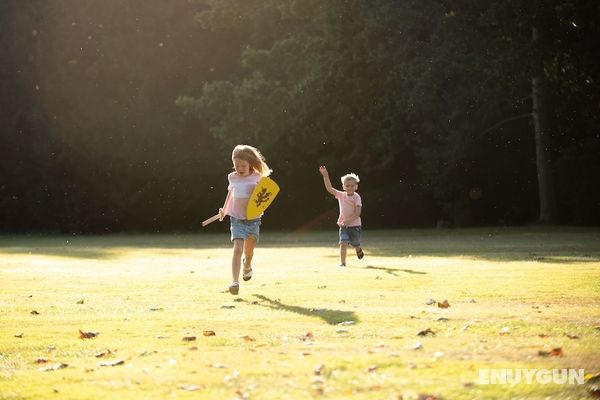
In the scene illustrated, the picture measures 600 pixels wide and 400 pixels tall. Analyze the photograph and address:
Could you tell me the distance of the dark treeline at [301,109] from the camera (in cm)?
3584

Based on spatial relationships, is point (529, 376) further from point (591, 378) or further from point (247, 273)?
point (247, 273)

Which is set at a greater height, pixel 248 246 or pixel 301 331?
pixel 248 246

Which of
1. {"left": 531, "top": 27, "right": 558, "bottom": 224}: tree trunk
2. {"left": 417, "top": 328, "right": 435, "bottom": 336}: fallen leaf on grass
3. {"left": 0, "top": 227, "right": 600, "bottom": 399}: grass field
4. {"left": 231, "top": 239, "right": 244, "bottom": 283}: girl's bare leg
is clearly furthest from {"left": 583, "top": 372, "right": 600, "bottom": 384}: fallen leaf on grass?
{"left": 531, "top": 27, "right": 558, "bottom": 224}: tree trunk

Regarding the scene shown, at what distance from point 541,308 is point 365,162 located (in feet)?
101

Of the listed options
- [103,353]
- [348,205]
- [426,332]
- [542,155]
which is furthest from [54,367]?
[542,155]

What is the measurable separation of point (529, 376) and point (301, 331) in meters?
2.82

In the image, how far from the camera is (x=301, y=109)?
3894 centimetres

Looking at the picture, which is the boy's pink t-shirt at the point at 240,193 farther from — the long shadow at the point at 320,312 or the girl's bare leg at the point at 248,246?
the long shadow at the point at 320,312

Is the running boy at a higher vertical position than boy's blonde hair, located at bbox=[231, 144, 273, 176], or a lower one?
lower

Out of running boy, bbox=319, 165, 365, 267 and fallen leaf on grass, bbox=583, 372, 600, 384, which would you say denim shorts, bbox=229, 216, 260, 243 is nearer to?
running boy, bbox=319, 165, 365, 267

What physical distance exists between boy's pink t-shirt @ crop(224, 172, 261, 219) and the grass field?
1.04 m

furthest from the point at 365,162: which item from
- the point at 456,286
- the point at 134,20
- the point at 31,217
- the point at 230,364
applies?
the point at 230,364

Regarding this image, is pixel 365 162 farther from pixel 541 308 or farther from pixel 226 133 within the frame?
pixel 541 308

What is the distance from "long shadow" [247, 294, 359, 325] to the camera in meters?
9.59
